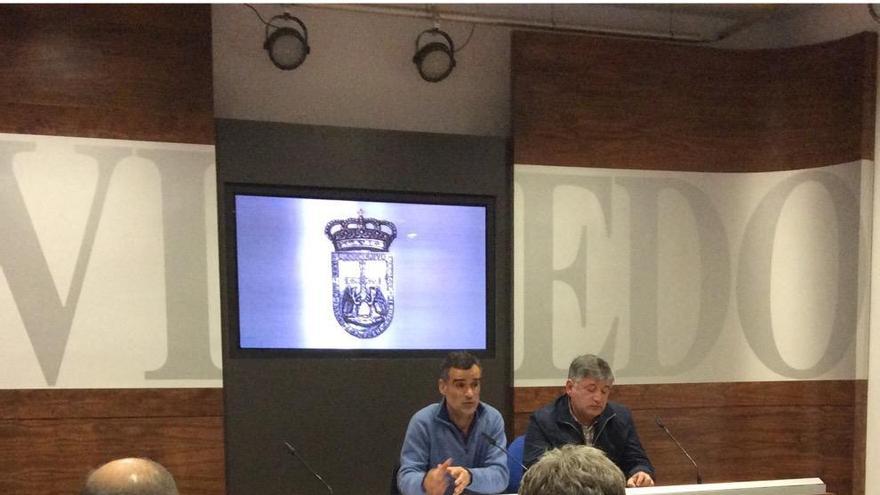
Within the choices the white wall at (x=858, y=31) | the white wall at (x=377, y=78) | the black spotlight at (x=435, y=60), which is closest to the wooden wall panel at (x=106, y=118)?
the white wall at (x=377, y=78)

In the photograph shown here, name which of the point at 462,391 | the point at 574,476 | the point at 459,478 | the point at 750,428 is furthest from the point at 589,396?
the point at 750,428

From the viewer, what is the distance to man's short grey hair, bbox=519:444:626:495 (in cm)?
114

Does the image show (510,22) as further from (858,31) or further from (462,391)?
(462,391)

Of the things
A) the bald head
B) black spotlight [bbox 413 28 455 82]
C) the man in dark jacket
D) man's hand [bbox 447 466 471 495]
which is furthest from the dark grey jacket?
black spotlight [bbox 413 28 455 82]

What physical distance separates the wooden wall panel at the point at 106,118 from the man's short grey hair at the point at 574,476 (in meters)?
2.41

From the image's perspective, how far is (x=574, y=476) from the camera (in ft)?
3.77

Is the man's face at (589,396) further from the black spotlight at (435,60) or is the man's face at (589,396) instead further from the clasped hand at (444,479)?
the black spotlight at (435,60)

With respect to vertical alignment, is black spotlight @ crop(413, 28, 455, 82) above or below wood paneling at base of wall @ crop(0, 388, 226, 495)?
above

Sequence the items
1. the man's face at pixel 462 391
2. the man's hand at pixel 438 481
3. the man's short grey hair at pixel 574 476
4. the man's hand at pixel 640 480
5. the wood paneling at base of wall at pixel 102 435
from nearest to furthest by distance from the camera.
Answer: the man's short grey hair at pixel 574 476 → the man's hand at pixel 438 481 → the man's hand at pixel 640 480 → the man's face at pixel 462 391 → the wood paneling at base of wall at pixel 102 435

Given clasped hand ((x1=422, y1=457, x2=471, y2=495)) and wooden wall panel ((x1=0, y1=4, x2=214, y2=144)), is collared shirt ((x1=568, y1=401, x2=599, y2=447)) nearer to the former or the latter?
clasped hand ((x1=422, y1=457, x2=471, y2=495))

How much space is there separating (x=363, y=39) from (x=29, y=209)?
6.35 ft

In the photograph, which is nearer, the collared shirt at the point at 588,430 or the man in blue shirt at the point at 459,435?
the man in blue shirt at the point at 459,435

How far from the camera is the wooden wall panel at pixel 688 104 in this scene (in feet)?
11.9

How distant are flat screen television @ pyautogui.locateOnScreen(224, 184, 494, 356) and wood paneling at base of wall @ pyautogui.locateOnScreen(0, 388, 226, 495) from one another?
43cm
